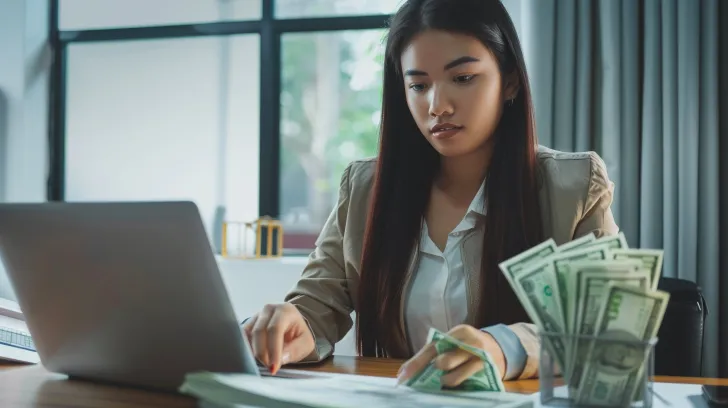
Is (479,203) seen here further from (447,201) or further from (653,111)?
(653,111)

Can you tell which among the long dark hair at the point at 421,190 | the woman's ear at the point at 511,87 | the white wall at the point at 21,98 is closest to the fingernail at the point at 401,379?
the long dark hair at the point at 421,190

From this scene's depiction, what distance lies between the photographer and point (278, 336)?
0.93 meters

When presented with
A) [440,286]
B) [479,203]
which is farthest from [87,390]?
[479,203]

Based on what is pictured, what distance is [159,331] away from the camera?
0.79 meters

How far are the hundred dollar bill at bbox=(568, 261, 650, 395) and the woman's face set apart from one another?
2.09 ft

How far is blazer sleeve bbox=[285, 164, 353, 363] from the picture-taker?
1244 mm

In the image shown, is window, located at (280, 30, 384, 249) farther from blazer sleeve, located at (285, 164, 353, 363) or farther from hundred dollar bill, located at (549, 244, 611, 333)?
hundred dollar bill, located at (549, 244, 611, 333)

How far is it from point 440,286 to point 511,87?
375 mm

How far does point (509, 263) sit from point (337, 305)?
25.3 inches

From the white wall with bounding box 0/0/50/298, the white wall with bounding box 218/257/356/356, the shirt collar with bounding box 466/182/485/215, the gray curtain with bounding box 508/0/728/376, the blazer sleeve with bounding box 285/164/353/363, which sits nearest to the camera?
the blazer sleeve with bounding box 285/164/353/363

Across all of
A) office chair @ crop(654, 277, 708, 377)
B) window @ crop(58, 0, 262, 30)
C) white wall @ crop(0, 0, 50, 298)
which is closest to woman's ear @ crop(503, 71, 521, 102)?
office chair @ crop(654, 277, 708, 377)

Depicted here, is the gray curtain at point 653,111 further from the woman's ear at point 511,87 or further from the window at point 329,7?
the woman's ear at point 511,87

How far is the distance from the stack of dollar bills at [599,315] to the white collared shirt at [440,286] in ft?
2.05

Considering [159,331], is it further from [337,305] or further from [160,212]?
[337,305]
